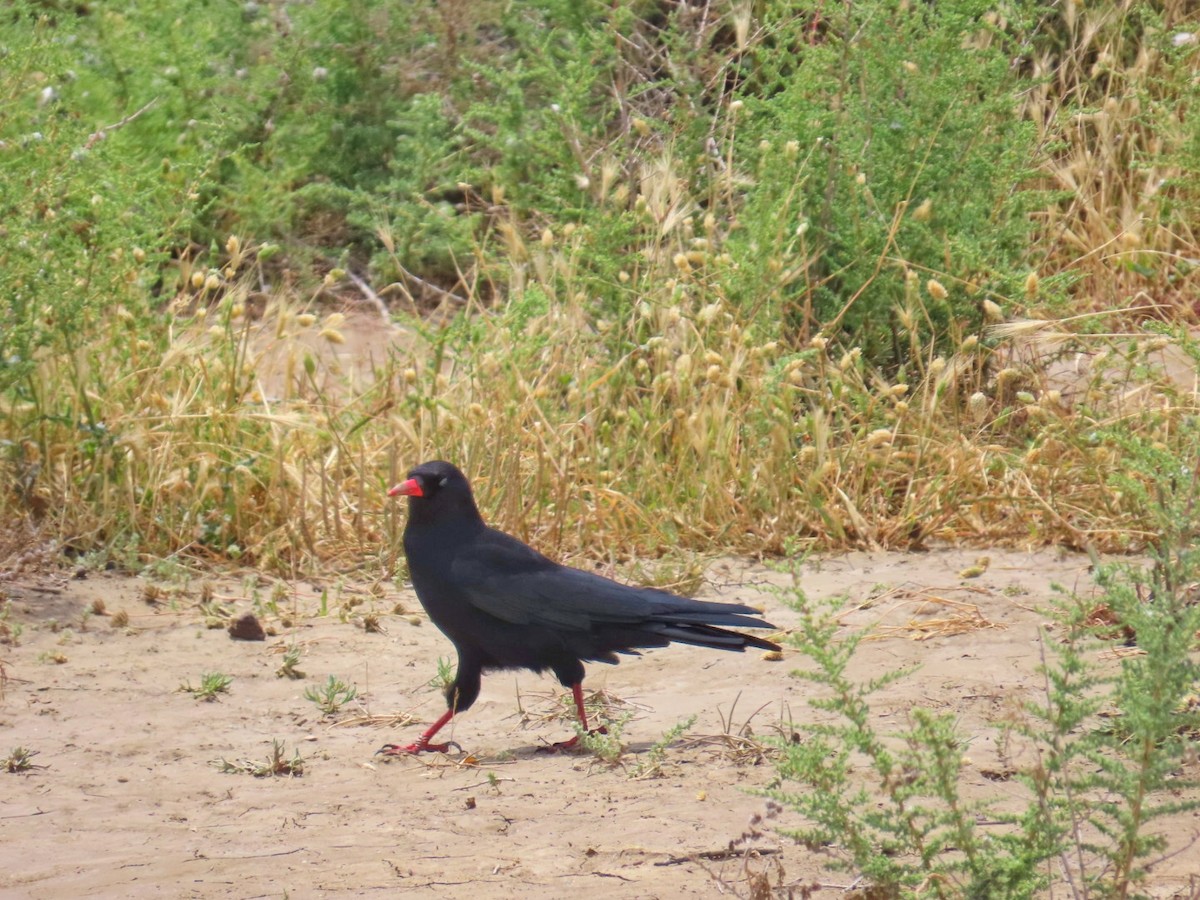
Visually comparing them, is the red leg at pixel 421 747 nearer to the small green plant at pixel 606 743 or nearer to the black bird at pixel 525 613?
the black bird at pixel 525 613

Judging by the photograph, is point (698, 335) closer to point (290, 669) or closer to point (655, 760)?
point (290, 669)

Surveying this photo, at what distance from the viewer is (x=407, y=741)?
4090 millimetres

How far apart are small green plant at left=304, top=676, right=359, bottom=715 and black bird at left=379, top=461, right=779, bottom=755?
30 centimetres

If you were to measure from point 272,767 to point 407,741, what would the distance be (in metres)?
0.41

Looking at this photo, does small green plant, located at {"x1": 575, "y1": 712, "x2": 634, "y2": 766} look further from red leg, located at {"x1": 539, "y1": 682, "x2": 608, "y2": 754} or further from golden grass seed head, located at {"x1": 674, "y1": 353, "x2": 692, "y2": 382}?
golden grass seed head, located at {"x1": 674, "y1": 353, "x2": 692, "y2": 382}

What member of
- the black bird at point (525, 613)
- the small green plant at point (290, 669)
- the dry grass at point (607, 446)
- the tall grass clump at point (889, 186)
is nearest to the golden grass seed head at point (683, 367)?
the dry grass at point (607, 446)

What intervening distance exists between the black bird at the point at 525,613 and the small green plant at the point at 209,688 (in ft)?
2.12

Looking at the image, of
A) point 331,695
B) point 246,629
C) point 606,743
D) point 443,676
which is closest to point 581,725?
point 606,743

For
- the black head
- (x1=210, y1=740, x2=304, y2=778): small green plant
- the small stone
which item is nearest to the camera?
(x1=210, y1=740, x2=304, y2=778): small green plant

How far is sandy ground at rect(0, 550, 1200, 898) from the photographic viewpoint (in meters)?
3.12

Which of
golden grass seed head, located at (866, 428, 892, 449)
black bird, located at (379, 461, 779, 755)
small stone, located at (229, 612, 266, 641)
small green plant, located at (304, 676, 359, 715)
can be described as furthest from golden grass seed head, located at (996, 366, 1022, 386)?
small stone, located at (229, 612, 266, 641)

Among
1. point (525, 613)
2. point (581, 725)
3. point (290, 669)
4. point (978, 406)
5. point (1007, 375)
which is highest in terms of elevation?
point (1007, 375)

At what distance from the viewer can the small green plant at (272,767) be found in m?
3.79

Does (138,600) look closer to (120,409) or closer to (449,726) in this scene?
(120,409)
